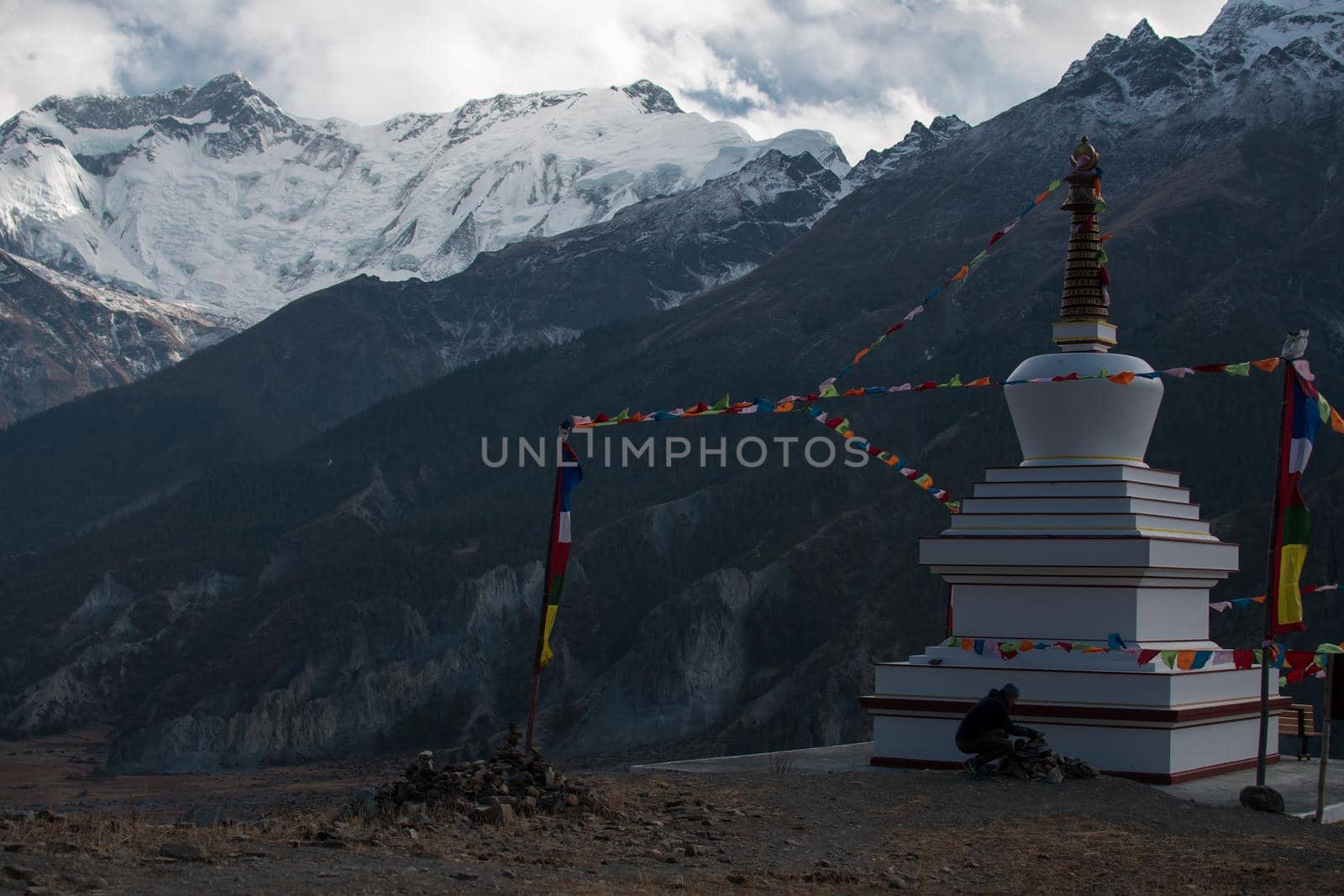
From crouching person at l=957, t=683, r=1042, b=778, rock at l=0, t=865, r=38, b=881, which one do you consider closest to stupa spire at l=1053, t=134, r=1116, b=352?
crouching person at l=957, t=683, r=1042, b=778

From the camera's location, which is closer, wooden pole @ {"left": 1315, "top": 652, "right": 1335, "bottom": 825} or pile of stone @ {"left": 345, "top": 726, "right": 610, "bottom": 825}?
pile of stone @ {"left": 345, "top": 726, "right": 610, "bottom": 825}

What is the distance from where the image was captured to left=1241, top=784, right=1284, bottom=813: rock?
73.1 ft

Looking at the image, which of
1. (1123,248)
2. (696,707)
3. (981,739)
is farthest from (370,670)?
(981,739)

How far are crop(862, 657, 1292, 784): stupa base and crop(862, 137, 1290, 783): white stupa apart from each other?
0.02 metres

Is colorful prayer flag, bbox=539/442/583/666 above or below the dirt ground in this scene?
above

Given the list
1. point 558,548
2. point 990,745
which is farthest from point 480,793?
point 990,745

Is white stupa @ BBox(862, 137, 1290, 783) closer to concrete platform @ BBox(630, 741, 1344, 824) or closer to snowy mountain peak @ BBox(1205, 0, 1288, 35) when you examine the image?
concrete platform @ BBox(630, 741, 1344, 824)

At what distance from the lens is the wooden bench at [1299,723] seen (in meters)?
28.9

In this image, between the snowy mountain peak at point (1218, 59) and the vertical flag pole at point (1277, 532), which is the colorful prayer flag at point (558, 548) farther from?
the snowy mountain peak at point (1218, 59)

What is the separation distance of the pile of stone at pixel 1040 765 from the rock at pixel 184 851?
38.2ft

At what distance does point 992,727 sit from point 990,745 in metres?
0.24

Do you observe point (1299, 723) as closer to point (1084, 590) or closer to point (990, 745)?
point (1084, 590)

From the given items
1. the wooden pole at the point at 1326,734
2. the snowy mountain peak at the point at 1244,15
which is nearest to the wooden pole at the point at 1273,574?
the wooden pole at the point at 1326,734

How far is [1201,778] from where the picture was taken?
2589cm
